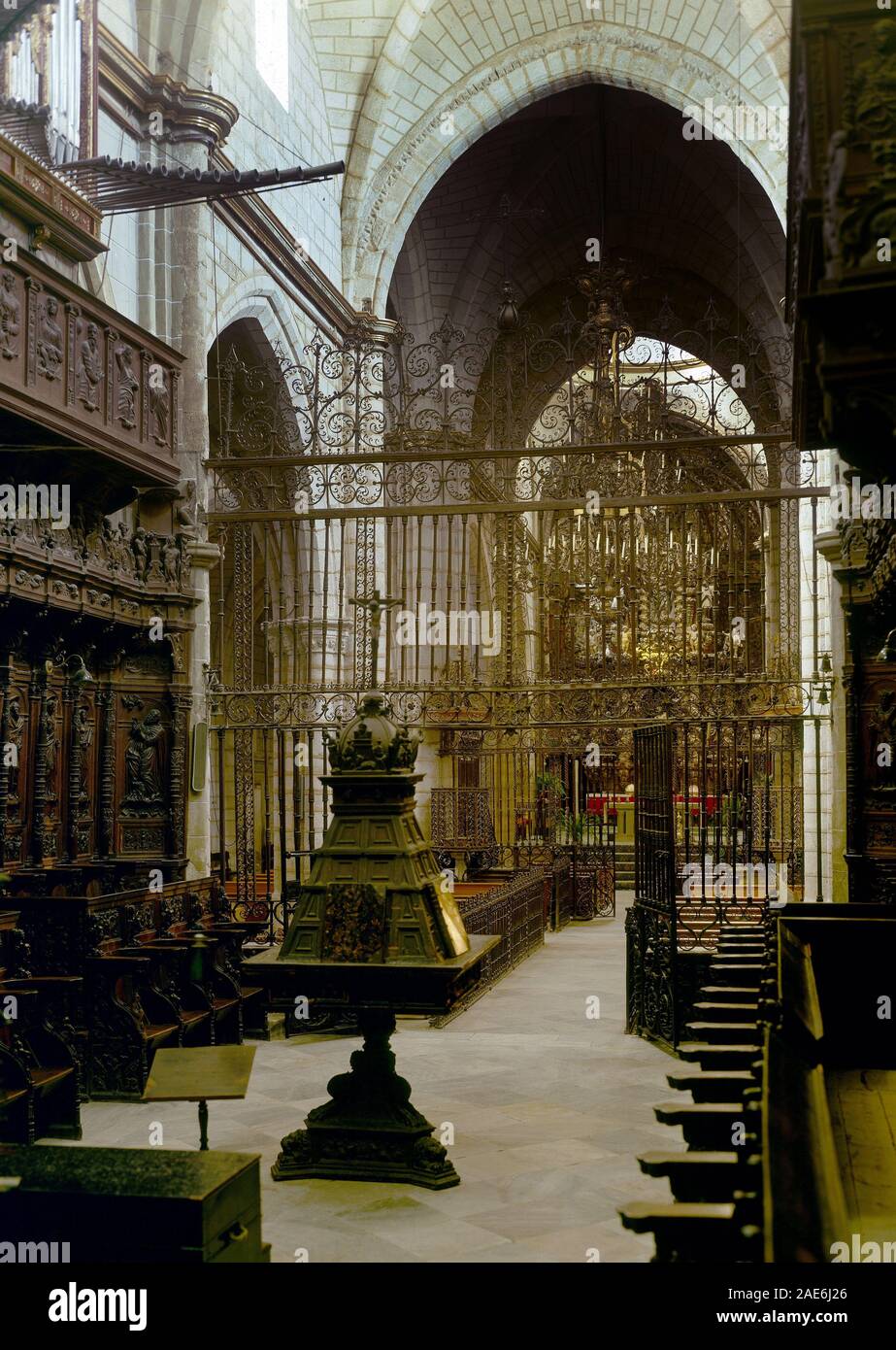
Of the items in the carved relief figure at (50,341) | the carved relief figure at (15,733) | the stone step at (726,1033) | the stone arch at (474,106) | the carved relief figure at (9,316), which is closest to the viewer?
the stone step at (726,1033)

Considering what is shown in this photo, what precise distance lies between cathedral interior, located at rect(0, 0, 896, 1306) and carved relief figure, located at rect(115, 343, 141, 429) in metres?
0.05

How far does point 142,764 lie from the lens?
10.4 meters

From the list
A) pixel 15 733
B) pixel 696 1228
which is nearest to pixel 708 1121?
pixel 696 1228

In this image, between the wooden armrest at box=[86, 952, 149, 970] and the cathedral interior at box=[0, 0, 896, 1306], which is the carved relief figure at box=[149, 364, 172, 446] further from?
the wooden armrest at box=[86, 952, 149, 970]

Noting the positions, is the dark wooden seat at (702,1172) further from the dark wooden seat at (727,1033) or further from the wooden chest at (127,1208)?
the dark wooden seat at (727,1033)

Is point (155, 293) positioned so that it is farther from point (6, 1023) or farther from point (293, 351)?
point (6, 1023)

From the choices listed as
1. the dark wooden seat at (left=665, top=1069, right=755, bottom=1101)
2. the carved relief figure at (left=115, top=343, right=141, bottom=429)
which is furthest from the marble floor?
the carved relief figure at (left=115, top=343, right=141, bottom=429)

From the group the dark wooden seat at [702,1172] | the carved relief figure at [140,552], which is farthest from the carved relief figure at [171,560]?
the dark wooden seat at [702,1172]

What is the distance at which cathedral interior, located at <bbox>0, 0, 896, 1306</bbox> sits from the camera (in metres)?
3.34

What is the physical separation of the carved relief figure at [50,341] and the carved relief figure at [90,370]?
31 cm

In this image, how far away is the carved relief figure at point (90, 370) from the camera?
8148 mm

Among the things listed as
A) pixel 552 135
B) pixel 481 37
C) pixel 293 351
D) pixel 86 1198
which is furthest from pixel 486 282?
pixel 86 1198

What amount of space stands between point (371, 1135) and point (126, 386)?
5293 millimetres

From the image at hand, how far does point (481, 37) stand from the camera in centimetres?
1812
